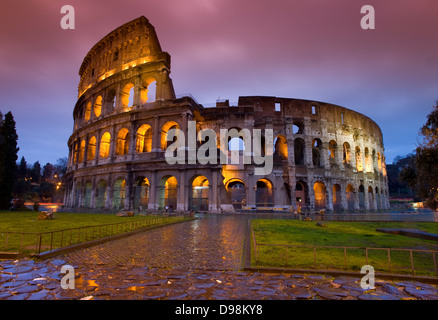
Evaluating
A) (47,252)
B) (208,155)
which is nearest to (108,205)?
(208,155)

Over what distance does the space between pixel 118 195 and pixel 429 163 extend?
26273 millimetres

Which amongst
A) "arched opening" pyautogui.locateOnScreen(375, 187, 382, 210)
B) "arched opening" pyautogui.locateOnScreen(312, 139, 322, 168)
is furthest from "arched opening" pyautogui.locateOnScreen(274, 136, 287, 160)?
"arched opening" pyautogui.locateOnScreen(375, 187, 382, 210)

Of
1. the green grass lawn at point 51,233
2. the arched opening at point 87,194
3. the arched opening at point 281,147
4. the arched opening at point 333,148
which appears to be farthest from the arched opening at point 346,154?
the arched opening at point 87,194

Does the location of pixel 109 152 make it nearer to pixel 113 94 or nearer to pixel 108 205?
pixel 108 205

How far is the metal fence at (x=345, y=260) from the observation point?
5.21 metres

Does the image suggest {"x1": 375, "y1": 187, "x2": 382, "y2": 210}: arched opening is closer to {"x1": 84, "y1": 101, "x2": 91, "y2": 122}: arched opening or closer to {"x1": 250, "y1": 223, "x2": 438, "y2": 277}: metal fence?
{"x1": 250, "y1": 223, "x2": 438, "y2": 277}: metal fence

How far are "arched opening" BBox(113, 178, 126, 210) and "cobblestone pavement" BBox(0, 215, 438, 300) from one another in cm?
2086

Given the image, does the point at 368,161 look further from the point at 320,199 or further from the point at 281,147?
the point at 281,147

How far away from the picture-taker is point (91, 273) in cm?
486

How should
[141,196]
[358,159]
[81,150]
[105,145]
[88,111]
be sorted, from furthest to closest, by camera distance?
[358,159] < [88,111] < [81,150] < [105,145] < [141,196]

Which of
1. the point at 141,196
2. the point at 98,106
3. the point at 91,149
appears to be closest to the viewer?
the point at 141,196

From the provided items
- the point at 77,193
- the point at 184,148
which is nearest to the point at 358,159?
the point at 184,148

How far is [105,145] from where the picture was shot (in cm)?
2920

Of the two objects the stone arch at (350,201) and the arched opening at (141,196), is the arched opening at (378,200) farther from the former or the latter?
the arched opening at (141,196)
